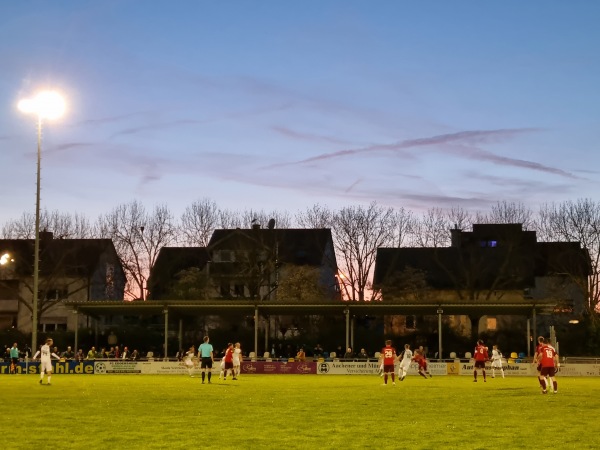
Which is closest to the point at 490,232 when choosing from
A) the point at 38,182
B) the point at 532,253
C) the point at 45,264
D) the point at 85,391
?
the point at 532,253

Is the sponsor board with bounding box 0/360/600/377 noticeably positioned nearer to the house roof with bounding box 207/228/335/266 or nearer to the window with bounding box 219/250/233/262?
the house roof with bounding box 207/228/335/266

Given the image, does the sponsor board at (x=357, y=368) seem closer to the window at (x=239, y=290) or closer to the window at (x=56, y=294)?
the window at (x=239, y=290)

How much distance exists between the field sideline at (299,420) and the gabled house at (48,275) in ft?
185

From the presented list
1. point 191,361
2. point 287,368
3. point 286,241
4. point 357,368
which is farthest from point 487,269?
point 191,361

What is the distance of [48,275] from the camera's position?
8138 centimetres

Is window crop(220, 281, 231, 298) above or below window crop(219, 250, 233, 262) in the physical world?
below

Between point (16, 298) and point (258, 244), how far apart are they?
2436 centimetres

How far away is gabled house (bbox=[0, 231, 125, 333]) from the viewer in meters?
82.8

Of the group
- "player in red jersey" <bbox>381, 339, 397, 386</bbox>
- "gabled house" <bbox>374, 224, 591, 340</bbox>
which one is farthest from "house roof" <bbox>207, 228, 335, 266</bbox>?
"player in red jersey" <bbox>381, 339, 397, 386</bbox>

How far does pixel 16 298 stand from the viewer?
278 ft

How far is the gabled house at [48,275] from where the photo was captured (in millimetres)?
82750

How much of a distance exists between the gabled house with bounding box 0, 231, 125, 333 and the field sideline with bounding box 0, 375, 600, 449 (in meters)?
56.5

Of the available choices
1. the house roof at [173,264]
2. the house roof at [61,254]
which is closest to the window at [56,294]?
the house roof at [61,254]

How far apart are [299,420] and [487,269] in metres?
67.9
